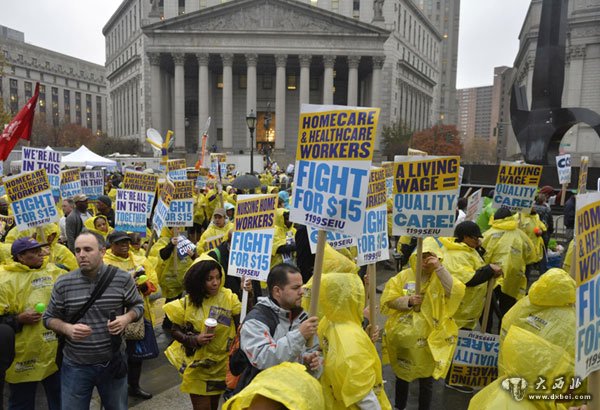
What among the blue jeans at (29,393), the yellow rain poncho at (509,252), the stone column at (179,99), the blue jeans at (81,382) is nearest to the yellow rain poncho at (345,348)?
the blue jeans at (81,382)

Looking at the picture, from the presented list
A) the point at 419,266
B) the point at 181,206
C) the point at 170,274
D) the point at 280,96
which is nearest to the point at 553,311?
the point at 419,266

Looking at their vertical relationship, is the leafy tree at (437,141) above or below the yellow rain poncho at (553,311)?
above

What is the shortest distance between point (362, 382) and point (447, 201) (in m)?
2.18

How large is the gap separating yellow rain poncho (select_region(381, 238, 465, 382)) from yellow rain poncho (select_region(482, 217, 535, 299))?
2200mm

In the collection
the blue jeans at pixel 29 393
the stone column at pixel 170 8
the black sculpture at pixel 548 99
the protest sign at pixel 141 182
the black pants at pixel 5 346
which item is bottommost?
the blue jeans at pixel 29 393

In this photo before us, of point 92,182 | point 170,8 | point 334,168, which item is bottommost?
point 92,182

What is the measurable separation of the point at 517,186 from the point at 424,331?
388cm

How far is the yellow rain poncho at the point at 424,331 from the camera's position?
4258mm

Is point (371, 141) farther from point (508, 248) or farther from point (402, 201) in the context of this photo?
point (508, 248)

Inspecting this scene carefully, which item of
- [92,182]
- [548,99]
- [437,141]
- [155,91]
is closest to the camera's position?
[92,182]

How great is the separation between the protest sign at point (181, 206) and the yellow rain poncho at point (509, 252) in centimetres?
446

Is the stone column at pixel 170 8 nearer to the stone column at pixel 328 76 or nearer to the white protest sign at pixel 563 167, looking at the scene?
the stone column at pixel 328 76

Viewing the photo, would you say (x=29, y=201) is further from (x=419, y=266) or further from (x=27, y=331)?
(x=419, y=266)

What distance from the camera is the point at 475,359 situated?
4781mm
